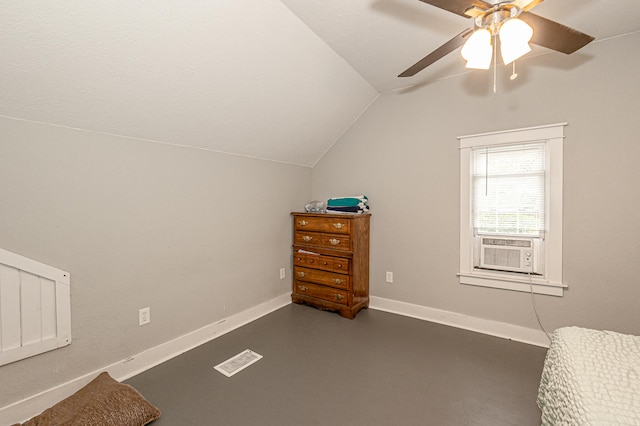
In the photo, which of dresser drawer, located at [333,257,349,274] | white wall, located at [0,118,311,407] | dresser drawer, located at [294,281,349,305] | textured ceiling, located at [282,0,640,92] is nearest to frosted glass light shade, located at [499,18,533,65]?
textured ceiling, located at [282,0,640,92]

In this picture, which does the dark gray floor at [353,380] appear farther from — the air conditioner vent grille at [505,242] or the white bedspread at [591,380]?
the air conditioner vent grille at [505,242]

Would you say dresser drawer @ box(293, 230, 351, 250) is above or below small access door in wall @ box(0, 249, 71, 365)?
above

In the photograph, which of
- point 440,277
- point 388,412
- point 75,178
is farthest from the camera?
point 440,277

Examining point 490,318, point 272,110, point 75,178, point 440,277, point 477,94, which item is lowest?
point 490,318

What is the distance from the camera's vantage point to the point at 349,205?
3240mm

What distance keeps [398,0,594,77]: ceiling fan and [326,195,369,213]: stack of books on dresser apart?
73.1 inches

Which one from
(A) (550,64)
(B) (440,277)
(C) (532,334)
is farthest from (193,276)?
(A) (550,64)

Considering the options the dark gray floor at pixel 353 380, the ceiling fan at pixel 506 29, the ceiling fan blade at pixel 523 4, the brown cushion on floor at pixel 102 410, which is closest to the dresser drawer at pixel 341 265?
the dark gray floor at pixel 353 380

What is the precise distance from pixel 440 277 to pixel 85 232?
3111 millimetres

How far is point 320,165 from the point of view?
151 inches

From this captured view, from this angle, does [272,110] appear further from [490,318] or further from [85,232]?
[490,318]

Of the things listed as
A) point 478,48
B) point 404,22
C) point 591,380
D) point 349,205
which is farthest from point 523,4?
point 349,205

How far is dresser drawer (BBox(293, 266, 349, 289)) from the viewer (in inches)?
121

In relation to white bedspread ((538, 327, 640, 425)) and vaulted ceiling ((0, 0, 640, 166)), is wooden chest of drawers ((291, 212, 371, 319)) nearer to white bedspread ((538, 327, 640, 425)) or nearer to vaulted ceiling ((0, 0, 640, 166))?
vaulted ceiling ((0, 0, 640, 166))
